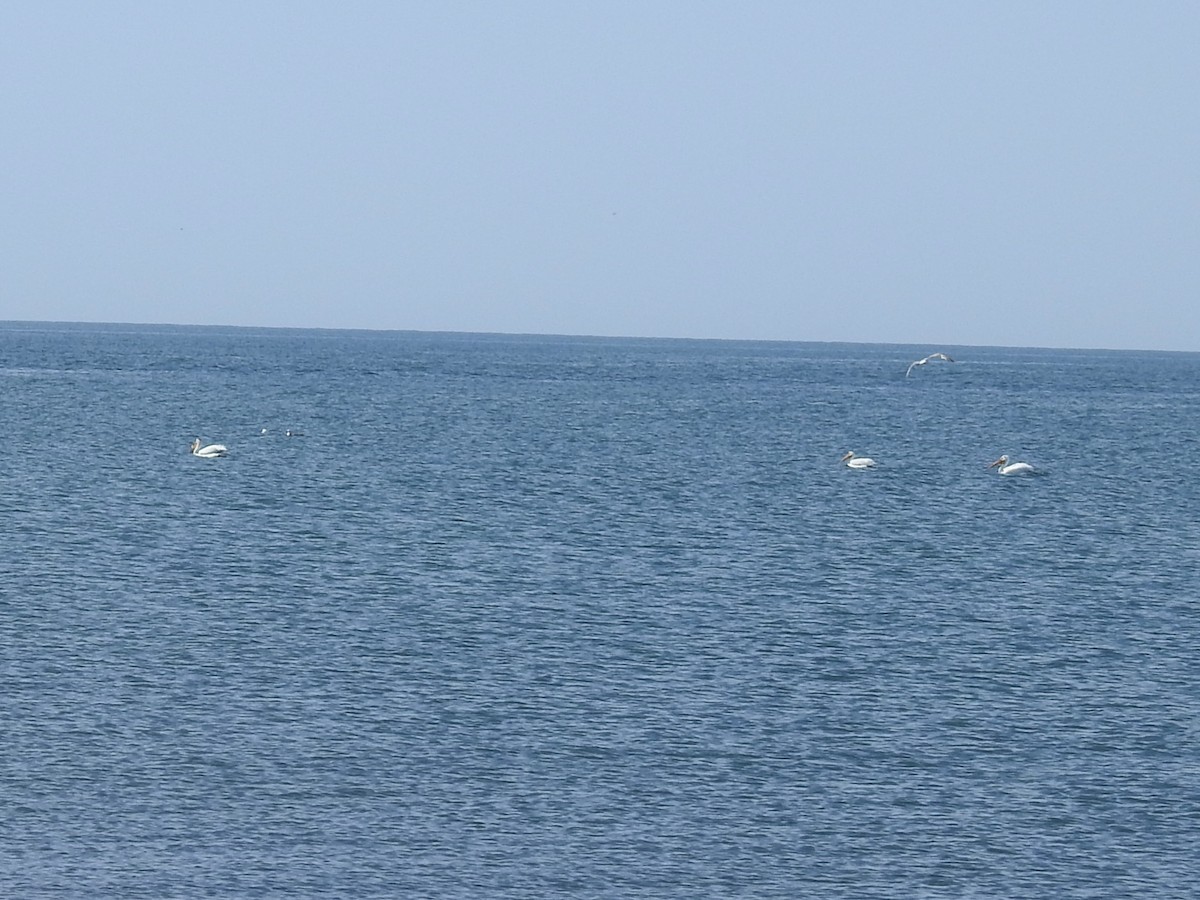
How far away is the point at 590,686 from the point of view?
29.8 meters

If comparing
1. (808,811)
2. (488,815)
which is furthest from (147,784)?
(808,811)

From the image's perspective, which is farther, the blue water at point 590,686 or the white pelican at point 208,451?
the white pelican at point 208,451

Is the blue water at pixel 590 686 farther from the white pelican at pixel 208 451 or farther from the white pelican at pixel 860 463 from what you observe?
the white pelican at pixel 860 463

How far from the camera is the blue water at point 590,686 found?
21.5m

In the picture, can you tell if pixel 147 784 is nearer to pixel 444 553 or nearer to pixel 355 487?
pixel 444 553

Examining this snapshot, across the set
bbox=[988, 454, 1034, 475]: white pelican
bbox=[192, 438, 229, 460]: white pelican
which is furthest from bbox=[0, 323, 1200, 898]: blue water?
bbox=[988, 454, 1034, 475]: white pelican

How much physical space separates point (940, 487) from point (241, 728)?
4612 cm

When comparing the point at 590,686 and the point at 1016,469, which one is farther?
the point at 1016,469

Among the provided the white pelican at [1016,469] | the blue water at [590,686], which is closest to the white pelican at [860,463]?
the white pelican at [1016,469]

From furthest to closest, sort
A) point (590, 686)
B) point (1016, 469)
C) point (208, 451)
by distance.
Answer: point (208, 451) → point (1016, 469) → point (590, 686)

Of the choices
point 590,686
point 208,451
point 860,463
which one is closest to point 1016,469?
point 860,463

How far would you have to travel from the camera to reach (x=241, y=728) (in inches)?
1045

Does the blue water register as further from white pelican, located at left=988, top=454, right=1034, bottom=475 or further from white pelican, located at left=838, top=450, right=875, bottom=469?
white pelican, located at left=838, top=450, right=875, bottom=469

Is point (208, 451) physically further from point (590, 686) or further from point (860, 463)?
point (590, 686)
